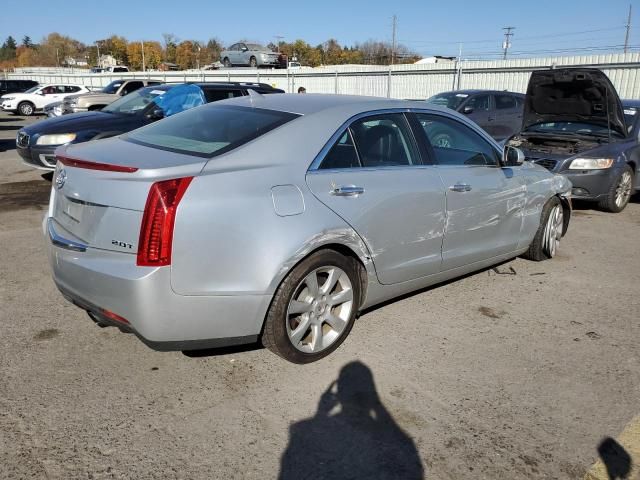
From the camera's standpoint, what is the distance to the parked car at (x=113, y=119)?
7.94 m

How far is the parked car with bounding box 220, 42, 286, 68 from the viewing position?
35.4 metres

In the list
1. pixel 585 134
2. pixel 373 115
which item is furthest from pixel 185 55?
pixel 373 115

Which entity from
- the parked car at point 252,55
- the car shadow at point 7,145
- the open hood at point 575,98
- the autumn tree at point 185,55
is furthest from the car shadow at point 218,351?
the autumn tree at point 185,55

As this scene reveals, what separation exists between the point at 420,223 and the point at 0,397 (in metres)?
2.77

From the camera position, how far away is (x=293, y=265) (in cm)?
→ 315

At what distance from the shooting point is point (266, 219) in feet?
9.92

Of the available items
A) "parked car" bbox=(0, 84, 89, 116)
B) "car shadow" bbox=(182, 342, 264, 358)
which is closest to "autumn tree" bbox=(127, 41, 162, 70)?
"parked car" bbox=(0, 84, 89, 116)

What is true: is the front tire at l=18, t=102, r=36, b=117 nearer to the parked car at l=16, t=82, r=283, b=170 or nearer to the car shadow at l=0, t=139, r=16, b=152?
the car shadow at l=0, t=139, r=16, b=152

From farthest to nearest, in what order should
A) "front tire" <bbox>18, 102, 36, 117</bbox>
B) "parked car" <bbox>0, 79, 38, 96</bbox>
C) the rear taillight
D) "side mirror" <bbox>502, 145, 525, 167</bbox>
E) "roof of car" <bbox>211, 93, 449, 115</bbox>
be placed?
1. "parked car" <bbox>0, 79, 38, 96</bbox>
2. "front tire" <bbox>18, 102, 36, 117</bbox>
3. "side mirror" <bbox>502, 145, 525, 167</bbox>
4. "roof of car" <bbox>211, 93, 449, 115</bbox>
5. the rear taillight

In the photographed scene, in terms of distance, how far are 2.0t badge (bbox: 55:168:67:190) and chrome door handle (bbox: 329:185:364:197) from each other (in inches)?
62.3

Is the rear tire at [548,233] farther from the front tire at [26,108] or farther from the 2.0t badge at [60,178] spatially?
the front tire at [26,108]

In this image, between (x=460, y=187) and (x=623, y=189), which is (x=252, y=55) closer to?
(x=623, y=189)

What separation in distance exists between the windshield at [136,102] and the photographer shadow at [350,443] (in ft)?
23.9

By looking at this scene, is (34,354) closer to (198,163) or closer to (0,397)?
(0,397)
